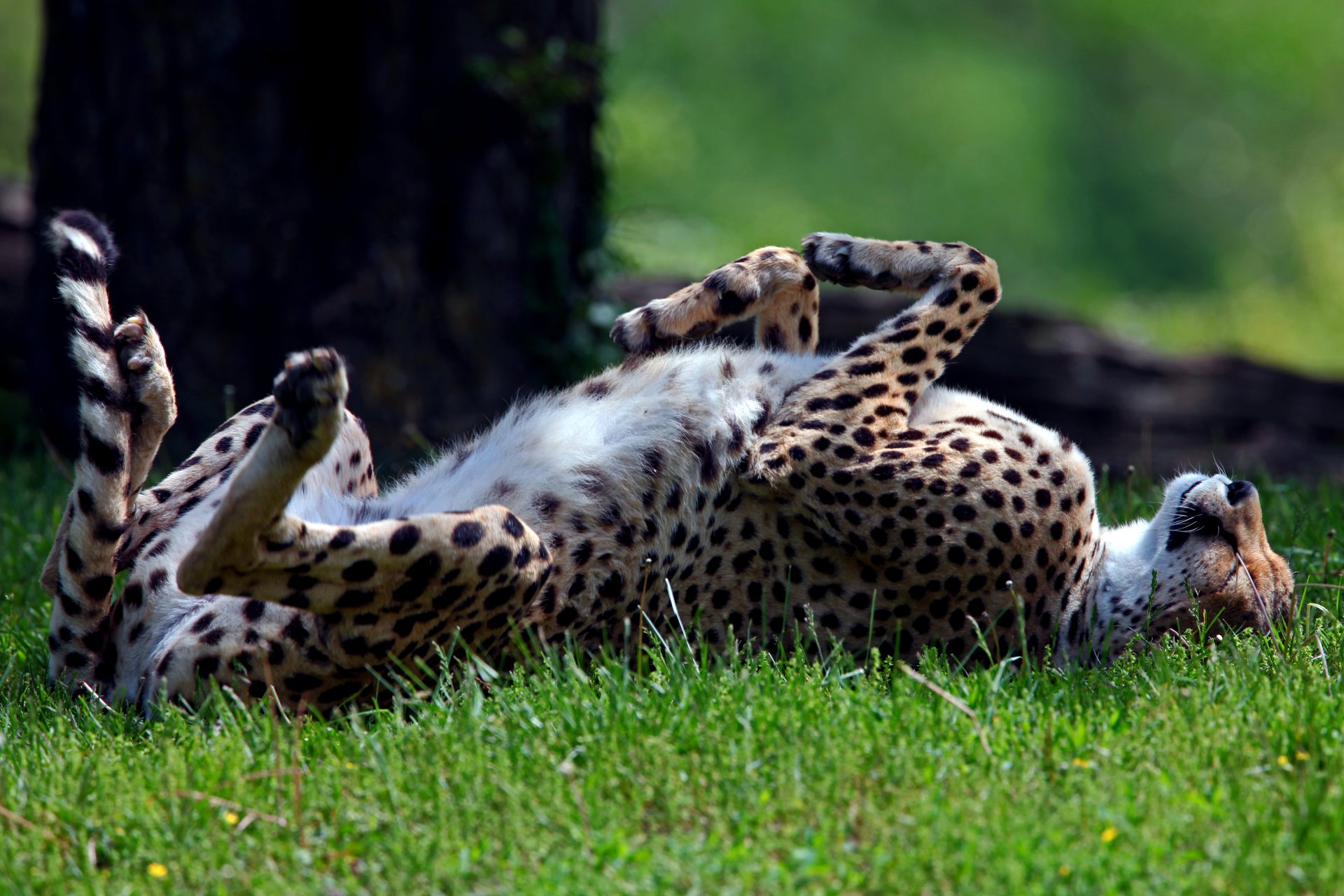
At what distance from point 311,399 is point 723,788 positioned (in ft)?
4.24

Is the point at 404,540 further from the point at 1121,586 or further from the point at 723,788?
the point at 1121,586

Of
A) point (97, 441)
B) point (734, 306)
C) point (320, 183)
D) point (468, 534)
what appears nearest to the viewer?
point (468, 534)

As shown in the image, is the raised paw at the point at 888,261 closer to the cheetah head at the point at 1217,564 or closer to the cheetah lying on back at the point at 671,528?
the cheetah lying on back at the point at 671,528

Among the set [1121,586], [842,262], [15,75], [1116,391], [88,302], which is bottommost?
[15,75]

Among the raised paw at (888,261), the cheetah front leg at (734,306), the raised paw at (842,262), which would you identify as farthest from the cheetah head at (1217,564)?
the cheetah front leg at (734,306)

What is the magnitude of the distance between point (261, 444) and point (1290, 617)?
8.90 ft

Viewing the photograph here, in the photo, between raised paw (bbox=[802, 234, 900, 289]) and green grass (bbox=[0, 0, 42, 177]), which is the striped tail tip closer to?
raised paw (bbox=[802, 234, 900, 289])

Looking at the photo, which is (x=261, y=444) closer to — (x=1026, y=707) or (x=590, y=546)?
(x=590, y=546)

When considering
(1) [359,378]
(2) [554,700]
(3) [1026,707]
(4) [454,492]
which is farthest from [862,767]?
(1) [359,378]

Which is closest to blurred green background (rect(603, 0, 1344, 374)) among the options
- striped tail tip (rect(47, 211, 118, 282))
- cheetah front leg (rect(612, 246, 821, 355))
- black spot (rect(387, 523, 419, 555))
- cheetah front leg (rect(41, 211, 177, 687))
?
cheetah front leg (rect(612, 246, 821, 355))

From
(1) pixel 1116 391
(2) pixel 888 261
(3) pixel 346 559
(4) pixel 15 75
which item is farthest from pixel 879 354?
(4) pixel 15 75

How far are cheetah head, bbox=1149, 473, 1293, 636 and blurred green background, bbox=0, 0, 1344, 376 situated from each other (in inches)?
834

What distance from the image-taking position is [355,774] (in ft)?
9.68

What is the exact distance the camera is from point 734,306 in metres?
4.36
